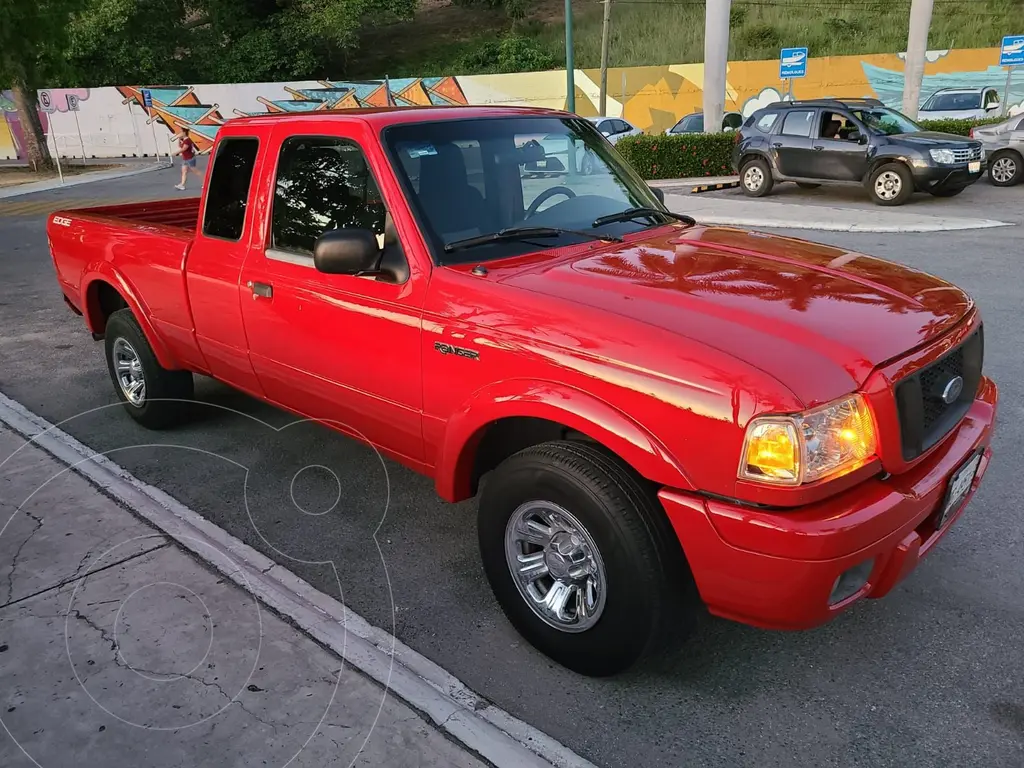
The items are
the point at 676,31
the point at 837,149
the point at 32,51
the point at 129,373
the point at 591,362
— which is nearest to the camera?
the point at 591,362

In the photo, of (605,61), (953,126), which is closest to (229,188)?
(953,126)

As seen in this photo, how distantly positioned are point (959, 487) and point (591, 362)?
56.1 inches

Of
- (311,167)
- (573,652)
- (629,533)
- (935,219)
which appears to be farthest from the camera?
(935,219)

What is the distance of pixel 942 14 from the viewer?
133ft

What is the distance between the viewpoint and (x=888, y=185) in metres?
14.3

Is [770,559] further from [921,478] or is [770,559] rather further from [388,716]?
[388,716]

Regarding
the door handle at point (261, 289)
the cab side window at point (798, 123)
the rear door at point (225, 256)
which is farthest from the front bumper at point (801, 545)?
the cab side window at point (798, 123)

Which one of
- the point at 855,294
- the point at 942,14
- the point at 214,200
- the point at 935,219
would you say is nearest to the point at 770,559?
the point at 855,294

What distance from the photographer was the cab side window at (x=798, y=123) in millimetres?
15320

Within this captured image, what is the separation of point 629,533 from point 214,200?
302 centimetres

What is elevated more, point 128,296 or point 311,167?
point 311,167

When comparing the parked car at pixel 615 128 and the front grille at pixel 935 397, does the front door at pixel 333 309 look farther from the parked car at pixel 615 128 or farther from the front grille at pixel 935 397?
the parked car at pixel 615 128

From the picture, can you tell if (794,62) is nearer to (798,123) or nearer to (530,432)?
(798,123)

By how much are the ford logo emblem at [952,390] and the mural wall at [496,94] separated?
3508 centimetres
